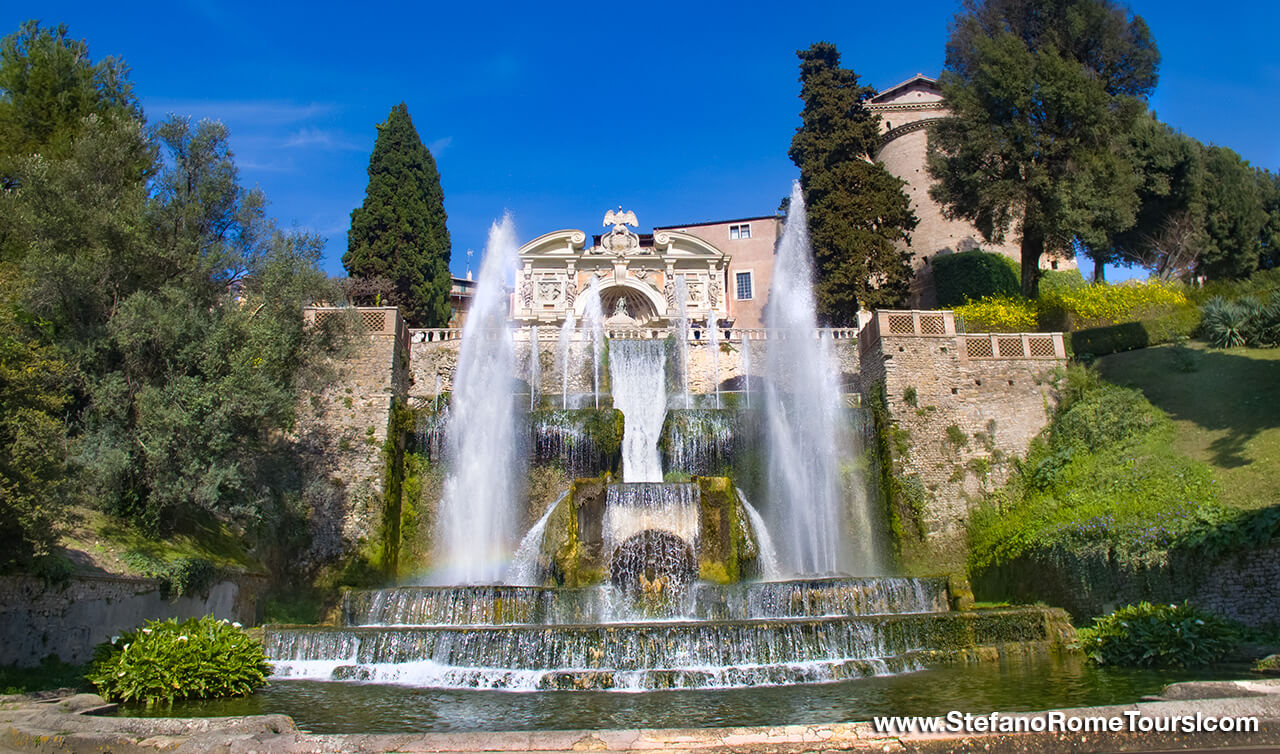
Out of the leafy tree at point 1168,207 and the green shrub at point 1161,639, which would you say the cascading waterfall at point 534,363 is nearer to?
the green shrub at point 1161,639

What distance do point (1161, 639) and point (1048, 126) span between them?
1832 cm

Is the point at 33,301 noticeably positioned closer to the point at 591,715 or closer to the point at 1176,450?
the point at 591,715

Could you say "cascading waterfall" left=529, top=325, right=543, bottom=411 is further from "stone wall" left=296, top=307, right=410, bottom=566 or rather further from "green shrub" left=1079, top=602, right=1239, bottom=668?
"green shrub" left=1079, top=602, right=1239, bottom=668

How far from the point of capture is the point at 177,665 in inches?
338

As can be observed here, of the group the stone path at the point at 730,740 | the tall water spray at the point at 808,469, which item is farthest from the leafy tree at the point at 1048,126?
the stone path at the point at 730,740

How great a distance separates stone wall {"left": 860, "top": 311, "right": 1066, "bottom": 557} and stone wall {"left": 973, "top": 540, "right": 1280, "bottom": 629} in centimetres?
310

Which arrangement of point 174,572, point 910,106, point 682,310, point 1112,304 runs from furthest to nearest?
point 910,106, point 682,310, point 1112,304, point 174,572

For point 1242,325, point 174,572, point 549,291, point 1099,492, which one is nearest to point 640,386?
point 1099,492

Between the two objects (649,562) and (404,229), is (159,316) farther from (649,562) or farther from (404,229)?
(404,229)

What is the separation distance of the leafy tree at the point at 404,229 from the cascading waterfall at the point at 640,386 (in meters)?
9.97

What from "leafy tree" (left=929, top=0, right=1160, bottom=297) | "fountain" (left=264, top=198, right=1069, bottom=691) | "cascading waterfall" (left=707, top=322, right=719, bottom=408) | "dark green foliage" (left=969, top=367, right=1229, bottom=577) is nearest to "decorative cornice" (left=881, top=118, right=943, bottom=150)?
"leafy tree" (left=929, top=0, right=1160, bottom=297)

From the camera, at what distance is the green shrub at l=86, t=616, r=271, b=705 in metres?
8.37

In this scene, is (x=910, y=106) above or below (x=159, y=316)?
above

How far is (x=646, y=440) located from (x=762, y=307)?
18489 mm
